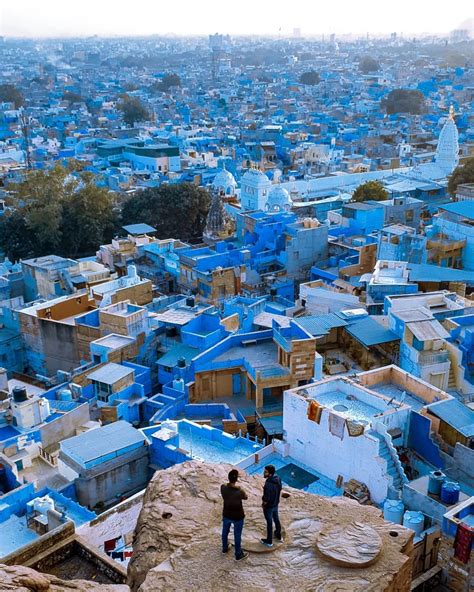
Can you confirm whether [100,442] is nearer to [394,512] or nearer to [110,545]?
[110,545]

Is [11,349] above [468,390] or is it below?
below

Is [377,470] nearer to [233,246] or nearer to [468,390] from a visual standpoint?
[468,390]

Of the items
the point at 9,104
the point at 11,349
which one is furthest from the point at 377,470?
the point at 9,104

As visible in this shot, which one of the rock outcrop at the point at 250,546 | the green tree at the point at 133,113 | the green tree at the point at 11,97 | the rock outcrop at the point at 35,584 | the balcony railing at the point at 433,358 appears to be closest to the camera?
the rock outcrop at the point at 250,546

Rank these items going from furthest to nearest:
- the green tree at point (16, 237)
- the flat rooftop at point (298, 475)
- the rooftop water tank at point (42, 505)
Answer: the green tree at point (16, 237), the flat rooftop at point (298, 475), the rooftop water tank at point (42, 505)

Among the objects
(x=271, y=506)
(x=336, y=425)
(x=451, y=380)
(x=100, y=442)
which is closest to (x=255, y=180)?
(x=451, y=380)

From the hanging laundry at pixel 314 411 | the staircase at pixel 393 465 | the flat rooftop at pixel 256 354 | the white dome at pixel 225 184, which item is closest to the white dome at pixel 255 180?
the white dome at pixel 225 184

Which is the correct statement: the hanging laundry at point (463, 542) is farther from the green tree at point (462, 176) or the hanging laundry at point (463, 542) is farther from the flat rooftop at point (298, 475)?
the green tree at point (462, 176)
